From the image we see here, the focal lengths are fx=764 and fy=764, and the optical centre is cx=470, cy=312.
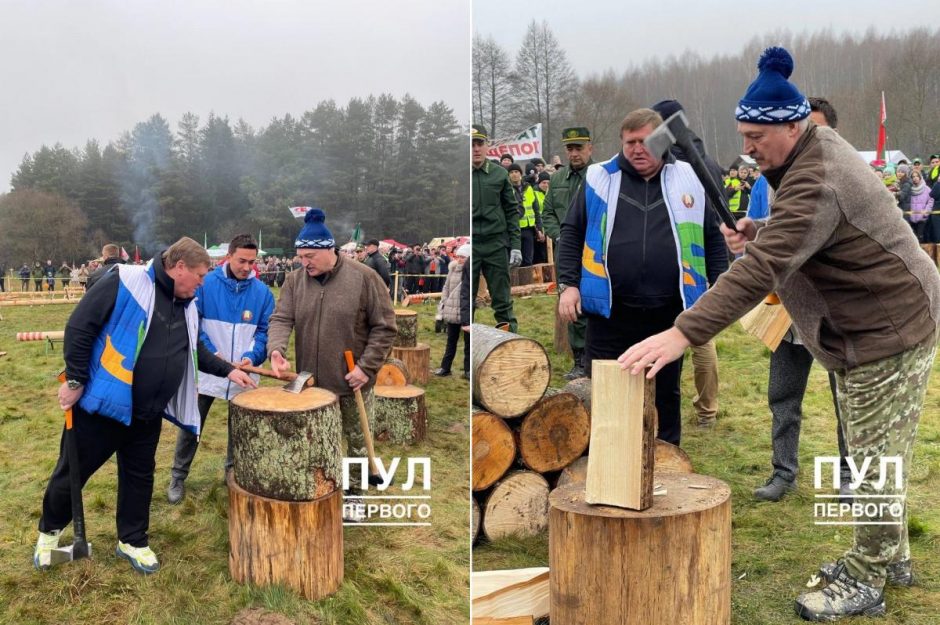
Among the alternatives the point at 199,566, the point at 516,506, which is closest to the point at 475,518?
the point at 516,506

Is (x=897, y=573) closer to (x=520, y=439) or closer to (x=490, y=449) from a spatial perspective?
(x=520, y=439)

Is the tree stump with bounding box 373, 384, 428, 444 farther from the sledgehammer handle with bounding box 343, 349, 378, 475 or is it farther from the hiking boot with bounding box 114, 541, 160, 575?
the hiking boot with bounding box 114, 541, 160, 575

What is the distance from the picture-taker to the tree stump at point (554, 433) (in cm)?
399

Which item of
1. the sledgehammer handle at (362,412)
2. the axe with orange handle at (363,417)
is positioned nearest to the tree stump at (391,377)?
the axe with orange handle at (363,417)

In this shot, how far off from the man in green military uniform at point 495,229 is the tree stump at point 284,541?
3.42m

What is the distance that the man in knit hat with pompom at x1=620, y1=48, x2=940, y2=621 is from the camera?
244 cm

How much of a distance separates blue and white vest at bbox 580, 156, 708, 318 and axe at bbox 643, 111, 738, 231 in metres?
0.78

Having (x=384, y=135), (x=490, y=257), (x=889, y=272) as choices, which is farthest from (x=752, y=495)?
(x=384, y=135)

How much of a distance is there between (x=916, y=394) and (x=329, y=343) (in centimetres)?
289

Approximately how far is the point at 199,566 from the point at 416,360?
13.7ft

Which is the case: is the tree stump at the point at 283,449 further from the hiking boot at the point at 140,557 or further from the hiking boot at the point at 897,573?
the hiking boot at the point at 897,573

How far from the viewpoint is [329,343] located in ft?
14.3

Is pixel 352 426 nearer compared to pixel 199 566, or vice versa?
pixel 199 566

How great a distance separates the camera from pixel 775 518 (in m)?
4.03
